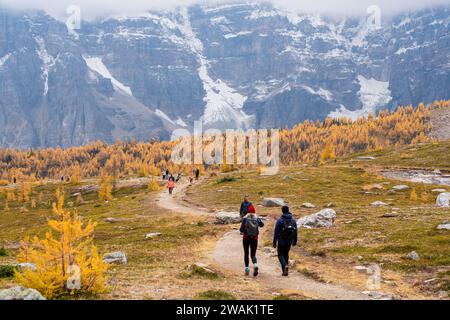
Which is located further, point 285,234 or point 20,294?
point 285,234

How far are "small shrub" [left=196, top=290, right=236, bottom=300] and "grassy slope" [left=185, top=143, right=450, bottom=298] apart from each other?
7058 millimetres

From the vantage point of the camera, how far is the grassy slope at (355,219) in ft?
87.6

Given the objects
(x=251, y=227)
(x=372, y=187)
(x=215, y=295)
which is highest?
(x=251, y=227)

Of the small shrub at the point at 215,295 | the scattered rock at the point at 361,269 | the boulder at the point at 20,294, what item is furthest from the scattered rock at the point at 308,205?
the boulder at the point at 20,294

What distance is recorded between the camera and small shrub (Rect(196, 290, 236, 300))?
18719 mm

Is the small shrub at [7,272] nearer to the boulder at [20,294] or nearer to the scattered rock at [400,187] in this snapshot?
the boulder at [20,294]

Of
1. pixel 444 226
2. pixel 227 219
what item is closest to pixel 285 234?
pixel 444 226

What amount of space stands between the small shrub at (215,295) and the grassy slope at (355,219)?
23.2ft

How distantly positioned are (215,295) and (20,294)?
259 inches

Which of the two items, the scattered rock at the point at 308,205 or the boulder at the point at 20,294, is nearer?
the boulder at the point at 20,294

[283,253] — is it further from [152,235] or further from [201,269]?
[152,235]

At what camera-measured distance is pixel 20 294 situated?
52.6ft
